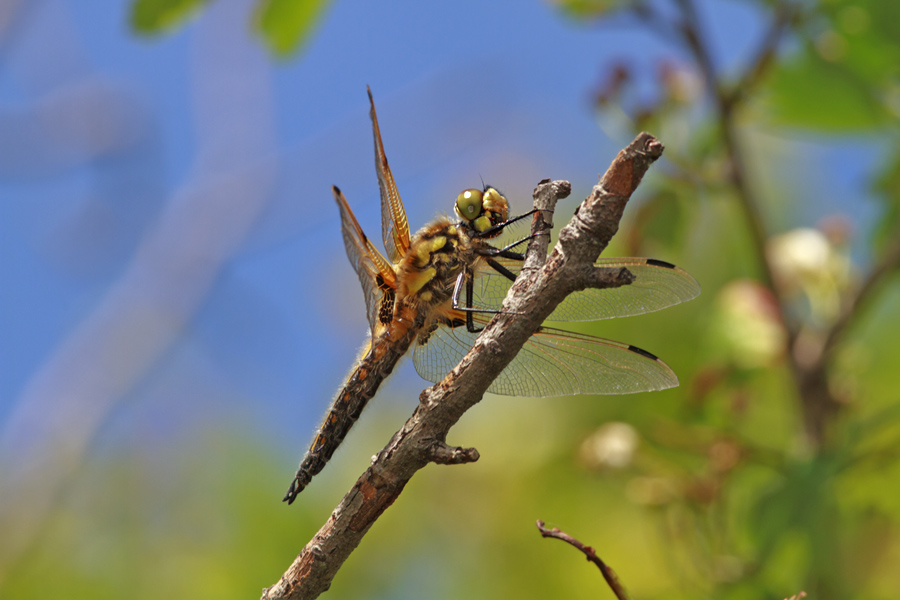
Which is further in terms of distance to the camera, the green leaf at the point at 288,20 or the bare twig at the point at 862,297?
the bare twig at the point at 862,297

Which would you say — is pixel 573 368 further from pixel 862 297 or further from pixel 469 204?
pixel 862 297

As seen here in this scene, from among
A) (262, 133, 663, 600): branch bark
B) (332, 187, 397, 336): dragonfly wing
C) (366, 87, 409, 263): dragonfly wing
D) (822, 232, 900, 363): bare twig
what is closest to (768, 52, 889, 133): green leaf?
(822, 232, 900, 363): bare twig

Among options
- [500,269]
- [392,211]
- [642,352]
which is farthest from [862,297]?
[392,211]

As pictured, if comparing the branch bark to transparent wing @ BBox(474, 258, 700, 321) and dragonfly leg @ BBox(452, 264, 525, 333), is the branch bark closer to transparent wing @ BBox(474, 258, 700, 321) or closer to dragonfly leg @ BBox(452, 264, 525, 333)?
transparent wing @ BBox(474, 258, 700, 321)

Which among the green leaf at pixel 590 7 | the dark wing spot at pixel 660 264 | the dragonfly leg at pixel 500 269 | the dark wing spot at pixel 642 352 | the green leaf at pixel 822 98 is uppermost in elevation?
the green leaf at pixel 822 98

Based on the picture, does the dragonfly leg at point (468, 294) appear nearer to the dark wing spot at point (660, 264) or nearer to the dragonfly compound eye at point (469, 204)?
the dragonfly compound eye at point (469, 204)

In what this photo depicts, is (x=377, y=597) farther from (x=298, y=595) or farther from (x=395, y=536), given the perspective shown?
(x=298, y=595)

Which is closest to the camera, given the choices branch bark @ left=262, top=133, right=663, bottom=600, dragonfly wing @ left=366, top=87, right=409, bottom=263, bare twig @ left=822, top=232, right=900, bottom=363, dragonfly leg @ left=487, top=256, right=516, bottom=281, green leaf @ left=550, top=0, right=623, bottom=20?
branch bark @ left=262, top=133, right=663, bottom=600

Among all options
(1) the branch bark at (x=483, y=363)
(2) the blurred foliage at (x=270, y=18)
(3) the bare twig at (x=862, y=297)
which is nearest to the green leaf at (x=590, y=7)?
(2) the blurred foliage at (x=270, y=18)
